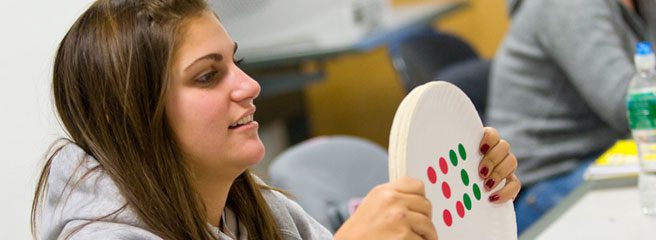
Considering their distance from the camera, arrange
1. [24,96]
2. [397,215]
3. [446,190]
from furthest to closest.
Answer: [24,96] < [446,190] < [397,215]

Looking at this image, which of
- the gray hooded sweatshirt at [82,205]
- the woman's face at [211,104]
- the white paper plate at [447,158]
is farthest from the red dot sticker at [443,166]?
the gray hooded sweatshirt at [82,205]

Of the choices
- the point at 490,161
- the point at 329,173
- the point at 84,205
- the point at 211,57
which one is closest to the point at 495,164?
the point at 490,161

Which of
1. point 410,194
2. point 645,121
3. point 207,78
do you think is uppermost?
point 207,78

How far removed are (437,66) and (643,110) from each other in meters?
1.48

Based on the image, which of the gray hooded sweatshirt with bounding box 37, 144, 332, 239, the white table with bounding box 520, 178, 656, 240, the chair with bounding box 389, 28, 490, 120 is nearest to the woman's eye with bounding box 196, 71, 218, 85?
the gray hooded sweatshirt with bounding box 37, 144, 332, 239

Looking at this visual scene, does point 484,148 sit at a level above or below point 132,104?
below

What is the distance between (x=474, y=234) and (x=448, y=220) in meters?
0.08

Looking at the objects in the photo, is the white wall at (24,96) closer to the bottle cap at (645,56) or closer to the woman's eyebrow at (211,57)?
the woman's eyebrow at (211,57)

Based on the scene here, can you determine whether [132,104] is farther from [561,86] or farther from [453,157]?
[561,86]

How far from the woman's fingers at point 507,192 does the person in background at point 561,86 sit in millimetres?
1102

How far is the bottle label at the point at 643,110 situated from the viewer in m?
1.86

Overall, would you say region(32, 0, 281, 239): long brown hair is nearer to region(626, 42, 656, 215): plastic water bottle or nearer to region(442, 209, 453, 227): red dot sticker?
region(442, 209, 453, 227): red dot sticker

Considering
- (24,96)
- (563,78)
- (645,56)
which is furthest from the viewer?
(563,78)

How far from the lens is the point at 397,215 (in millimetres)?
976
